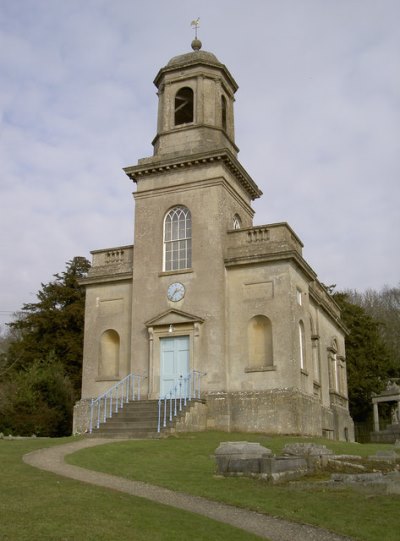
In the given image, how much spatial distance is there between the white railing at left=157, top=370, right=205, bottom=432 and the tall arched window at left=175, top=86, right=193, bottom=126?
11589mm

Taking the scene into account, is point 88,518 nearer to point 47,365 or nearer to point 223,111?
point 223,111

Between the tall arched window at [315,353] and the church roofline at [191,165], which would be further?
the tall arched window at [315,353]

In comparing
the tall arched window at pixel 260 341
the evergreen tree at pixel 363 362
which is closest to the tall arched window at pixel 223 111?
the tall arched window at pixel 260 341

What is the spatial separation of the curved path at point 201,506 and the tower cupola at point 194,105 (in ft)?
51.2

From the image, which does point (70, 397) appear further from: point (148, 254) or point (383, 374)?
point (383, 374)

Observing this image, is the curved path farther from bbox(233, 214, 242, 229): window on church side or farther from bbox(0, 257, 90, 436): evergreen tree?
bbox(233, 214, 242, 229): window on church side

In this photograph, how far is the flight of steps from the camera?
1991 cm

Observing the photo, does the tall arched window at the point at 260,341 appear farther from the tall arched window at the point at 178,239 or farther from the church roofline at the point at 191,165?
the church roofline at the point at 191,165

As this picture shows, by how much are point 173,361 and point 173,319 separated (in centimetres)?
162

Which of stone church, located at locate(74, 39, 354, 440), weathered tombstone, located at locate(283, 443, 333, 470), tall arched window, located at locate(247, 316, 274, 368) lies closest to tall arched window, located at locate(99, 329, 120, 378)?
stone church, located at locate(74, 39, 354, 440)

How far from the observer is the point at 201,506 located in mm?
9758

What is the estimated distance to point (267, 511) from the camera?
9.34m

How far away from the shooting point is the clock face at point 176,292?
958 inches

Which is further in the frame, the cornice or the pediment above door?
the cornice
